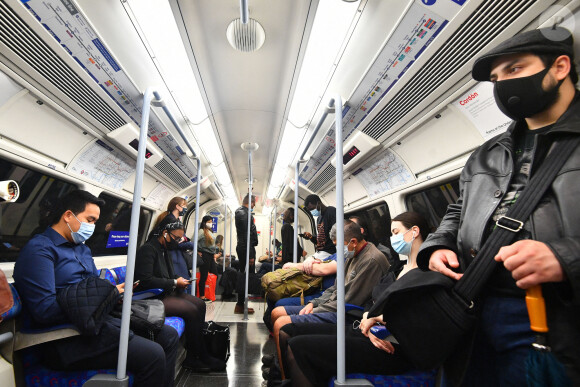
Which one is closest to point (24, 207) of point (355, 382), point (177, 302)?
point (177, 302)

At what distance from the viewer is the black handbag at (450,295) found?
95 centimetres

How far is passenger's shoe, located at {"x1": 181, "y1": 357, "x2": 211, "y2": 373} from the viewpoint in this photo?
275 cm

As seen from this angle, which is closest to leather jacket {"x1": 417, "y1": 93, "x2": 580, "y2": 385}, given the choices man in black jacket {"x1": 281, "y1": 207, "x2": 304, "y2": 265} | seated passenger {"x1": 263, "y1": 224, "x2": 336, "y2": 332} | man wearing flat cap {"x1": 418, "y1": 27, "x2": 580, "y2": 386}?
man wearing flat cap {"x1": 418, "y1": 27, "x2": 580, "y2": 386}

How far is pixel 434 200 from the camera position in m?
3.36

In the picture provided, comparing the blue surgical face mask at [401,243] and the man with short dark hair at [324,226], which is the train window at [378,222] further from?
the blue surgical face mask at [401,243]

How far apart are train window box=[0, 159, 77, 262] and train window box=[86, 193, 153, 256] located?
941mm

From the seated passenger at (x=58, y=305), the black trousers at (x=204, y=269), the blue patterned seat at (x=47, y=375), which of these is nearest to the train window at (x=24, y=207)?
the seated passenger at (x=58, y=305)

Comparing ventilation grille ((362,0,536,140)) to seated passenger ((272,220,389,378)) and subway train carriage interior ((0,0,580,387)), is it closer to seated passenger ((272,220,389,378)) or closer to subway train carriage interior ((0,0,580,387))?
subway train carriage interior ((0,0,580,387))

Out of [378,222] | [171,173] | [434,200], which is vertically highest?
[171,173]

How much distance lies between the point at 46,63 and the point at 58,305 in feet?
6.03

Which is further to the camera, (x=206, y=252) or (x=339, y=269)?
(x=206, y=252)

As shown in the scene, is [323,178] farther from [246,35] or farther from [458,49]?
[458,49]

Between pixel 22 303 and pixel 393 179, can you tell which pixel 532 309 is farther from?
pixel 393 179

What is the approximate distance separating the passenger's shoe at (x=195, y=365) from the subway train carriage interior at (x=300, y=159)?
0.03 m
